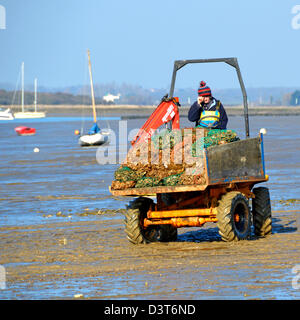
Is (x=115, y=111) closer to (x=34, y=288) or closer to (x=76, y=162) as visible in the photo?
(x=76, y=162)

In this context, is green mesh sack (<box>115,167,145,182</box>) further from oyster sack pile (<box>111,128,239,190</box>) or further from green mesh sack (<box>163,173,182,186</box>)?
green mesh sack (<box>163,173,182,186</box>)

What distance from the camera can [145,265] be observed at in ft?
37.5

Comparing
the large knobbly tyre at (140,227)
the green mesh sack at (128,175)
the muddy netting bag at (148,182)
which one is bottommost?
the large knobbly tyre at (140,227)

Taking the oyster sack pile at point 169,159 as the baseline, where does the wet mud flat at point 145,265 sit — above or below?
below

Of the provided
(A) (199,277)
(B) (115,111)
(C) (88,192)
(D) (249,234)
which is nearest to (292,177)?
(C) (88,192)

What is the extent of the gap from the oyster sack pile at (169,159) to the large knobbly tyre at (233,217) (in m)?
0.68

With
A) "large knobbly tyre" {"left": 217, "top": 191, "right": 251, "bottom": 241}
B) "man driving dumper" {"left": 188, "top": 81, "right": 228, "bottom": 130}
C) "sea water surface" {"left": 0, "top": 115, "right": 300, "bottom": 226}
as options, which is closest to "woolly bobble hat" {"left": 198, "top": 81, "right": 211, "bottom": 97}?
"man driving dumper" {"left": 188, "top": 81, "right": 228, "bottom": 130}

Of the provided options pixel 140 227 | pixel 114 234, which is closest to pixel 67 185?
pixel 114 234

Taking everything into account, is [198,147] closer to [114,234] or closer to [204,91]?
[204,91]

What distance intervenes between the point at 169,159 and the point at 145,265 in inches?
84.8

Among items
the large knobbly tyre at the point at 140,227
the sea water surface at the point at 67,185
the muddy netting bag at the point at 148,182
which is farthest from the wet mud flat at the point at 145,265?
the sea water surface at the point at 67,185

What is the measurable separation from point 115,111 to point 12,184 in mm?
167065

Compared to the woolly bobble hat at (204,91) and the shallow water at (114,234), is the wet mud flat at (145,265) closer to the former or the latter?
the shallow water at (114,234)

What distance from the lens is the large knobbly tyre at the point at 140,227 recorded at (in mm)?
13125
